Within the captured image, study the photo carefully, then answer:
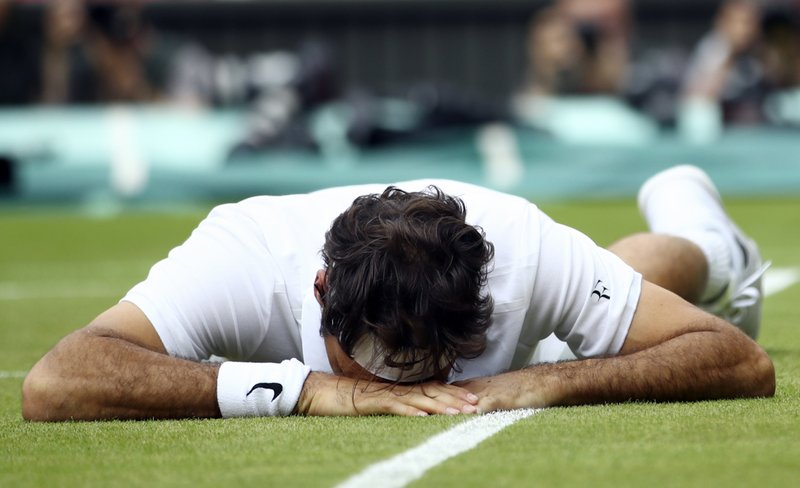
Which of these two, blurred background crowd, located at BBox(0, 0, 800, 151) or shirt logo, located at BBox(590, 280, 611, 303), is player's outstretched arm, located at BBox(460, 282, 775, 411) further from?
blurred background crowd, located at BBox(0, 0, 800, 151)

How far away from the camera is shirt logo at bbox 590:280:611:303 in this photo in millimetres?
4004

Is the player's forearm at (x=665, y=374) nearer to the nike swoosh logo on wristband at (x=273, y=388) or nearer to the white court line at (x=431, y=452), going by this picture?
the white court line at (x=431, y=452)

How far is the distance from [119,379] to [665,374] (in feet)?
4.89

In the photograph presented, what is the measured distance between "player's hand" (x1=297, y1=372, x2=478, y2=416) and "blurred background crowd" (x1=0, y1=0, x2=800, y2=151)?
12798mm

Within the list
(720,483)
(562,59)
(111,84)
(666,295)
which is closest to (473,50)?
(562,59)

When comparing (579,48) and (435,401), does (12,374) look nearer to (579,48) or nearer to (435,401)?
(435,401)

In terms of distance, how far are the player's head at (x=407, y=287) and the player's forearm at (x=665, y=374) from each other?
29 centimetres

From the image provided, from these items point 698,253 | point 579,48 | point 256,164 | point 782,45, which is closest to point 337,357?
point 698,253

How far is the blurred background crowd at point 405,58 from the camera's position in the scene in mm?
16875

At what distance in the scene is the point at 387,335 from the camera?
3.70 m

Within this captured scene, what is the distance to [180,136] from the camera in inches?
660

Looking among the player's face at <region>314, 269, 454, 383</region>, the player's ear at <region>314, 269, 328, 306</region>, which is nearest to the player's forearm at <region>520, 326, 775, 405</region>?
the player's face at <region>314, 269, 454, 383</region>

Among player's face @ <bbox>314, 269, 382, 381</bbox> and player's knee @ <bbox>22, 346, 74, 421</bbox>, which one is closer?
player's face @ <bbox>314, 269, 382, 381</bbox>

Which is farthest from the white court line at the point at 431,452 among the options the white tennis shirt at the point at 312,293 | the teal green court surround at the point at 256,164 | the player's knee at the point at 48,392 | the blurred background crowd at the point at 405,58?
the blurred background crowd at the point at 405,58
